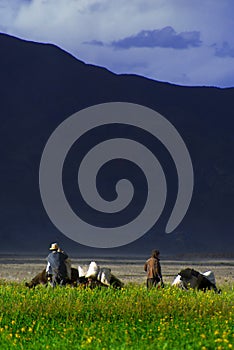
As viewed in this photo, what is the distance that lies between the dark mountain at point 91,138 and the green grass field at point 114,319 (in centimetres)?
6330

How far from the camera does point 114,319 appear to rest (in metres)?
13.5

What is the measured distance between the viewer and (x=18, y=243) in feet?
309

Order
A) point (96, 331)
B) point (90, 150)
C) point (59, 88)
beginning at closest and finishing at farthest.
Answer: point (96, 331)
point (90, 150)
point (59, 88)

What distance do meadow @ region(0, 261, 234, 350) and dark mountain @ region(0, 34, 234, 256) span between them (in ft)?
208

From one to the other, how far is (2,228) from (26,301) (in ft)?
273

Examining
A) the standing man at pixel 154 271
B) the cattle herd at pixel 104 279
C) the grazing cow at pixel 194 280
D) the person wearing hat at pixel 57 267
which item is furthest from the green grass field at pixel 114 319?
the grazing cow at pixel 194 280

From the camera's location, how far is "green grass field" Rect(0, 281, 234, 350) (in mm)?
10359

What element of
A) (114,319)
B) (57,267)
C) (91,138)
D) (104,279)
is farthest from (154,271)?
(91,138)

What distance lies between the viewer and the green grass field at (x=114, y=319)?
1036 cm

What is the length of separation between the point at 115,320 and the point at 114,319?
28 centimetres

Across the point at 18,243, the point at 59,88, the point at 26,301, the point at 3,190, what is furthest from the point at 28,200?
the point at 26,301

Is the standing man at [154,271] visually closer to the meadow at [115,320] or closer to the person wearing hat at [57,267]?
the person wearing hat at [57,267]

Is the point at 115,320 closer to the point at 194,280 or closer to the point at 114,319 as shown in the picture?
the point at 114,319

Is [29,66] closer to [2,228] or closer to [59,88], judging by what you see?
[59,88]
